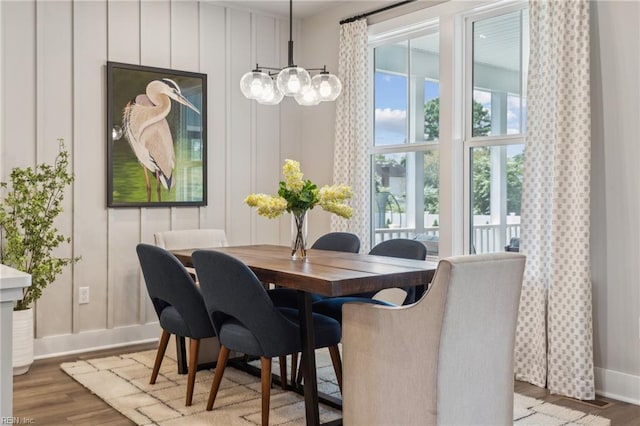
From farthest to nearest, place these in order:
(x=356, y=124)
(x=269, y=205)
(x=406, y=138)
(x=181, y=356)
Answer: (x=356, y=124) → (x=406, y=138) → (x=181, y=356) → (x=269, y=205)

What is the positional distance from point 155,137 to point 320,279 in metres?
2.78

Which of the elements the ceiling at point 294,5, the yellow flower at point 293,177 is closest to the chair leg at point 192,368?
the yellow flower at point 293,177

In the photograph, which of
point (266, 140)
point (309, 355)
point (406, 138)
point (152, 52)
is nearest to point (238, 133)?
point (266, 140)

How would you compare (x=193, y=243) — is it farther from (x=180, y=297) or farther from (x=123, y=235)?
(x=180, y=297)

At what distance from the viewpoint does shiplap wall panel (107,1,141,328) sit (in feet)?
15.2

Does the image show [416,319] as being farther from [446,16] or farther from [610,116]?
[446,16]

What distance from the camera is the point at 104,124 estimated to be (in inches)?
181

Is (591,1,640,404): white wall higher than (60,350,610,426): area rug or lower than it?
higher

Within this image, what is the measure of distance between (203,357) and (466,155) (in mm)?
2276

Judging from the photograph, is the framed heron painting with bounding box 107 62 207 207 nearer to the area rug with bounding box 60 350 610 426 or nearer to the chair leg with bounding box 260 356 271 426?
the area rug with bounding box 60 350 610 426

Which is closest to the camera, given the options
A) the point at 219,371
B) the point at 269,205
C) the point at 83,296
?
the point at 219,371

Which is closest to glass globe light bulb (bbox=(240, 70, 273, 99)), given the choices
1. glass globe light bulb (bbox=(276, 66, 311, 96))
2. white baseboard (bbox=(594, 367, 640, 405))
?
glass globe light bulb (bbox=(276, 66, 311, 96))

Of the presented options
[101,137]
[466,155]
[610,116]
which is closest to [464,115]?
[466,155]

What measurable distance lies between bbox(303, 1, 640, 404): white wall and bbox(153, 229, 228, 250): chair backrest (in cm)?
267
